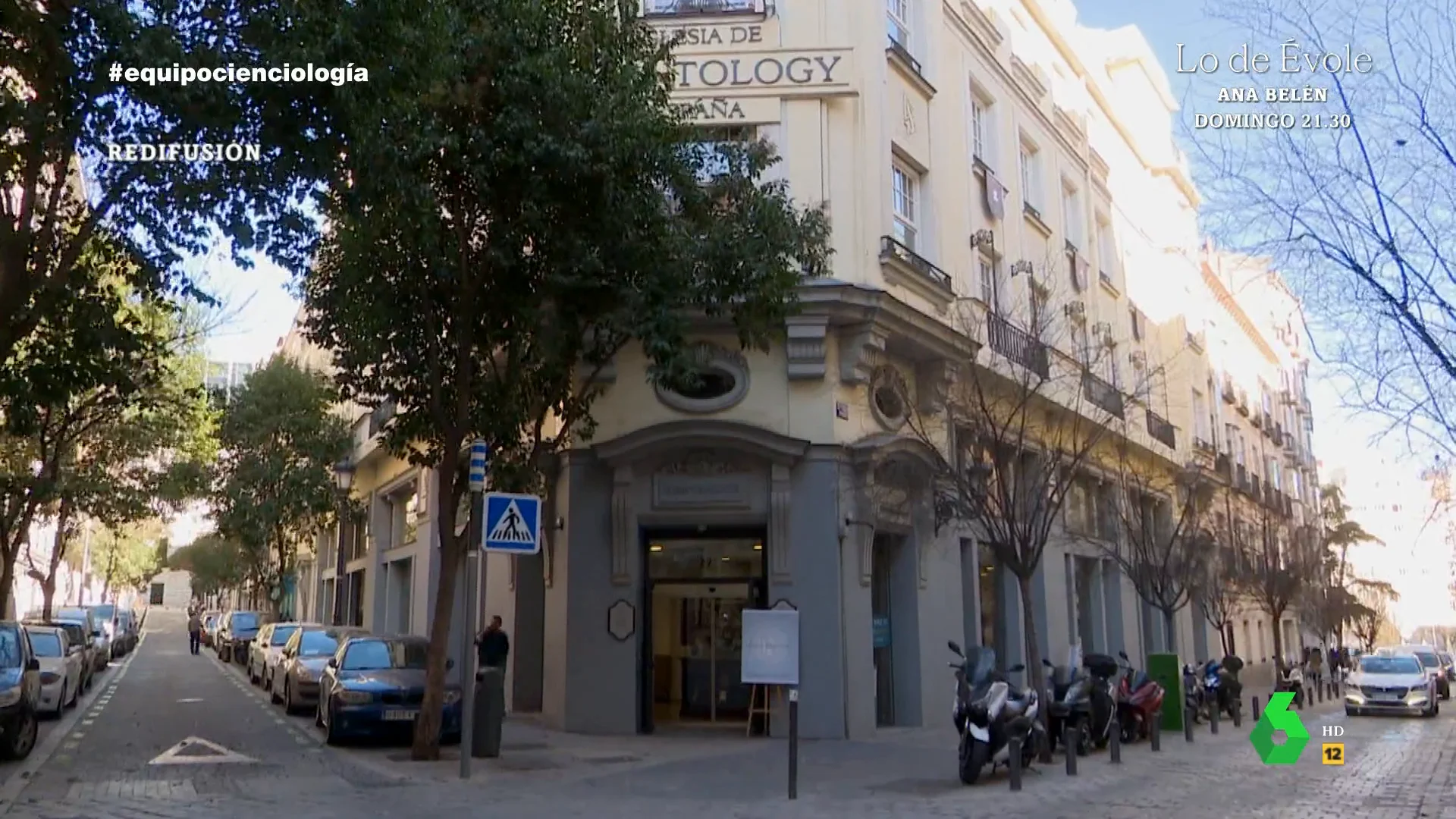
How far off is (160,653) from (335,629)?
85.8 ft

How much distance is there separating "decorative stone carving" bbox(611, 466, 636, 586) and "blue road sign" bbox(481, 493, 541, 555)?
199 inches

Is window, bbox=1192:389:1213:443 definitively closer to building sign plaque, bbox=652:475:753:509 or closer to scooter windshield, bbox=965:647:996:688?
building sign plaque, bbox=652:475:753:509

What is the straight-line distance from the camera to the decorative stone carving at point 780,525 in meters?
17.0

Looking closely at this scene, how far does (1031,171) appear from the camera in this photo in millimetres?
25562

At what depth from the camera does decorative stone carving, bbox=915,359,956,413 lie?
1908 cm

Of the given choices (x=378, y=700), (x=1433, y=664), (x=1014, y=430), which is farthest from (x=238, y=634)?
(x=1433, y=664)

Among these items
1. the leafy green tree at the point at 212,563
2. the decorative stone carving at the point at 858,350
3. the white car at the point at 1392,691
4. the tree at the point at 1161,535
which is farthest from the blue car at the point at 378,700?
the leafy green tree at the point at 212,563

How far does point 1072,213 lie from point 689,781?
19.1 meters

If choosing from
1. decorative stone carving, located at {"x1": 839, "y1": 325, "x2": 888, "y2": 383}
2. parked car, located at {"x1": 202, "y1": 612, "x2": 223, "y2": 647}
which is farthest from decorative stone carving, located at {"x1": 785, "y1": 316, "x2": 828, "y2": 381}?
parked car, located at {"x1": 202, "y1": 612, "x2": 223, "y2": 647}

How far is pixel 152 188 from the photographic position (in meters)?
11.1

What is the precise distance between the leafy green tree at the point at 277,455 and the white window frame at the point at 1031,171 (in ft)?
64.3

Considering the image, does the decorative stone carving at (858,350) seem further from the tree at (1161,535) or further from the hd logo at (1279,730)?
the tree at (1161,535)

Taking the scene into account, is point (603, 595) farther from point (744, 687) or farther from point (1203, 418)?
point (1203, 418)

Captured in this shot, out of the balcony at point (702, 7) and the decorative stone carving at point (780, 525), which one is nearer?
the decorative stone carving at point (780, 525)
